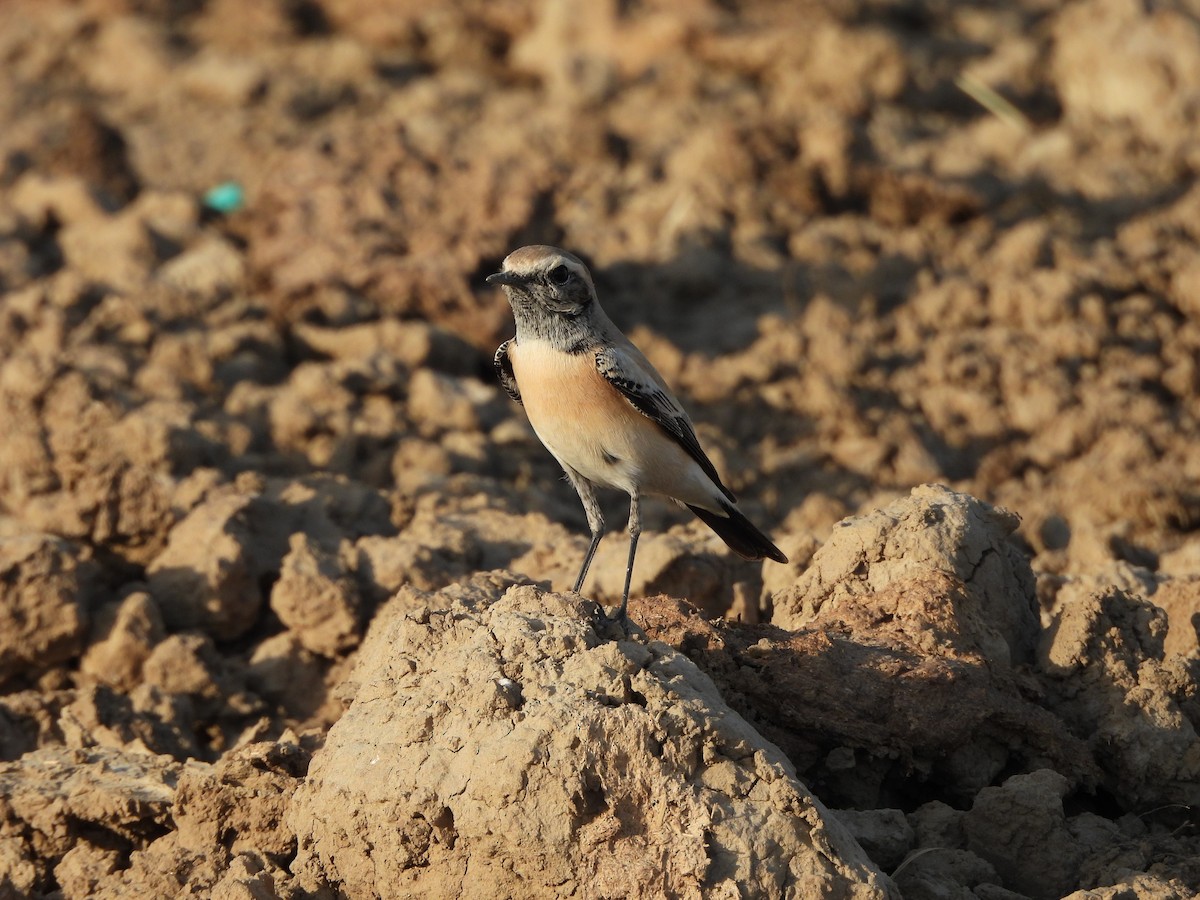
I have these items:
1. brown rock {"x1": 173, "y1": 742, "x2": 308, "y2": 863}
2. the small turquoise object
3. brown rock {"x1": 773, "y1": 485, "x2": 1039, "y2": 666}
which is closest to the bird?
brown rock {"x1": 773, "y1": 485, "x2": 1039, "y2": 666}

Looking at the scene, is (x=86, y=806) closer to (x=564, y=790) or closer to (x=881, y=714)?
(x=564, y=790)

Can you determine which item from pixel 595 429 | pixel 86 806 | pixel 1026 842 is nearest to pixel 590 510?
pixel 595 429

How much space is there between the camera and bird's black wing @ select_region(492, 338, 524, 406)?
287 inches

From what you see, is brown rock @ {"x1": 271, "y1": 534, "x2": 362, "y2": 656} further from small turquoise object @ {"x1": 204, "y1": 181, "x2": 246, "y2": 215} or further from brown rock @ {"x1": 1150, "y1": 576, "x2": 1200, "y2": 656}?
small turquoise object @ {"x1": 204, "y1": 181, "x2": 246, "y2": 215}

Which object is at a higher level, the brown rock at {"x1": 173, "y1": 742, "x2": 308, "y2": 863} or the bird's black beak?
the bird's black beak

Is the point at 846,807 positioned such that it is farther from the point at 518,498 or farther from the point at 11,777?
the point at 518,498

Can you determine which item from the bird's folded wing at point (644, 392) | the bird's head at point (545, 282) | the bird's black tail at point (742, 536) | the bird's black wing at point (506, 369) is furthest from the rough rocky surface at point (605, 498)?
the bird's head at point (545, 282)

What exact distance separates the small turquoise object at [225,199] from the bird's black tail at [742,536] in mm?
A: 6371

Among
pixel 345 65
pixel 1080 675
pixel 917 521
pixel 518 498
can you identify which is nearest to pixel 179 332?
pixel 518 498

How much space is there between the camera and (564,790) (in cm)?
445

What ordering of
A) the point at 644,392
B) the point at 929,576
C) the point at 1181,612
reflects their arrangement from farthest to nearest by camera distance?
the point at 644,392 → the point at 1181,612 → the point at 929,576

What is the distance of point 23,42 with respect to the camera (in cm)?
1420

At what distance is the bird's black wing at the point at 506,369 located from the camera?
7281 mm

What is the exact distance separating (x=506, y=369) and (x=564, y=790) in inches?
128
